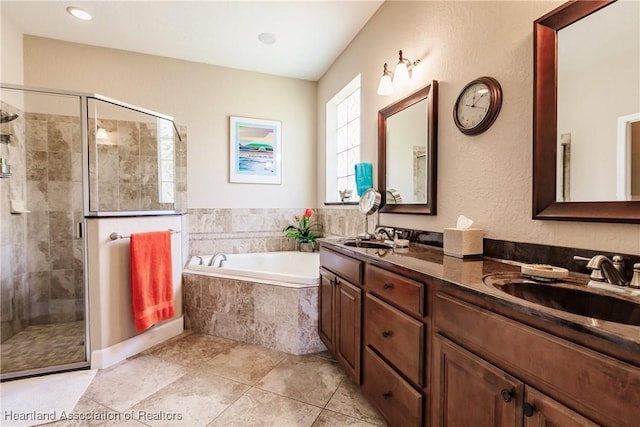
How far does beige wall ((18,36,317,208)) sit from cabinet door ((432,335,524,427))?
2830mm

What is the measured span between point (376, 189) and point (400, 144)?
1.41 feet

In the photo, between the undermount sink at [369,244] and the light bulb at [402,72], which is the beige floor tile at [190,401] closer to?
the undermount sink at [369,244]

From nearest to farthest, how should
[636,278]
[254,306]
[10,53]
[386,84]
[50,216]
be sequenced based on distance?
1. [636,278]
2. [386,84]
3. [254,306]
4. [10,53]
5. [50,216]

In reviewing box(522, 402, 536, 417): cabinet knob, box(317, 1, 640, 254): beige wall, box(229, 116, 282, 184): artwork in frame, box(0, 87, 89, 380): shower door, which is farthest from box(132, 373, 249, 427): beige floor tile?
box(229, 116, 282, 184): artwork in frame

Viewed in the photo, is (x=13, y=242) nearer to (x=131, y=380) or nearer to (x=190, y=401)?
(x=131, y=380)

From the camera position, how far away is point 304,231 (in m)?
3.54

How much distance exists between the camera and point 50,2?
2318 mm

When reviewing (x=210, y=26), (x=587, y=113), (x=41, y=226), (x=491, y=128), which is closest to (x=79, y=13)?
(x=210, y=26)

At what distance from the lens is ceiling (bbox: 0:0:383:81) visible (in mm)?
2346

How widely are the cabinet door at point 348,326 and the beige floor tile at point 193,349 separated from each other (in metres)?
1.00

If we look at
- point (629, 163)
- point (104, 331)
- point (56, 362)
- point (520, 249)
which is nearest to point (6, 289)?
point (56, 362)

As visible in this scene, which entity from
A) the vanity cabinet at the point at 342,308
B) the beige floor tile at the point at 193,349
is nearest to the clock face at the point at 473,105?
the vanity cabinet at the point at 342,308

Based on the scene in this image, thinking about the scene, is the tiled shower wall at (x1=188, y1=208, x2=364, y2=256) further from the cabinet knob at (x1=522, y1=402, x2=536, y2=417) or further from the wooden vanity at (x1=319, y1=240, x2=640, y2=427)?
the cabinet knob at (x1=522, y1=402, x2=536, y2=417)

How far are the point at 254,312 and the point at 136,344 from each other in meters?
0.91
